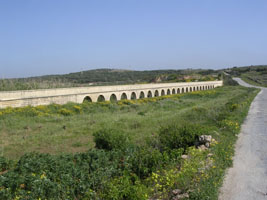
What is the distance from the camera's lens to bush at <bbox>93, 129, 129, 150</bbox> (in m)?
7.68

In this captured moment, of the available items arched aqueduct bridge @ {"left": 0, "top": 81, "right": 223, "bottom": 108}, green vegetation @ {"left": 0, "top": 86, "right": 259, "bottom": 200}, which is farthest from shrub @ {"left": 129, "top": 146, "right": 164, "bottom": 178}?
arched aqueduct bridge @ {"left": 0, "top": 81, "right": 223, "bottom": 108}

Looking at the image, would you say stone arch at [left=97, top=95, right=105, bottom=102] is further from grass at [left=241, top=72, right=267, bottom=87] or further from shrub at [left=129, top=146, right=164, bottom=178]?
grass at [left=241, top=72, right=267, bottom=87]

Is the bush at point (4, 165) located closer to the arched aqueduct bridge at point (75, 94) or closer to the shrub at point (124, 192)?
the shrub at point (124, 192)

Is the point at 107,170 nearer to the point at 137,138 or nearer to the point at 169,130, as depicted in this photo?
the point at 169,130

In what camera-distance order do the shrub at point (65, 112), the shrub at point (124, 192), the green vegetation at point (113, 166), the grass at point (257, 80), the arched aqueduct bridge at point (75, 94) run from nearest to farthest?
1. the shrub at point (124, 192)
2. the green vegetation at point (113, 166)
3. the arched aqueduct bridge at point (75, 94)
4. the shrub at point (65, 112)
5. the grass at point (257, 80)

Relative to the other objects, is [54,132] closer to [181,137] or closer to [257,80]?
[181,137]

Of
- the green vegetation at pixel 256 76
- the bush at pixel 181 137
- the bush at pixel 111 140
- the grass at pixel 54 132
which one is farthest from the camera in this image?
the green vegetation at pixel 256 76

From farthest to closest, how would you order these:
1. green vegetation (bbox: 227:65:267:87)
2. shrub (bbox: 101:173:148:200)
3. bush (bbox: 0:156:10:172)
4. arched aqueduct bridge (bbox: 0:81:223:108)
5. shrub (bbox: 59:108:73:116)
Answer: green vegetation (bbox: 227:65:267:87) → shrub (bbox: 59:108:73:116) → arched aqueduct bridge (bbox: 0:81:223:108) → bush (bbox: 0:156:10:172) → shrub (bbox: 101:173:148:200)

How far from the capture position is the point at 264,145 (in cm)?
763

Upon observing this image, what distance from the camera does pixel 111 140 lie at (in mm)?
7730

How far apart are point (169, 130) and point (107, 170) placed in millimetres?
3773

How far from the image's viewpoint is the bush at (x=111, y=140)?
25.2ft

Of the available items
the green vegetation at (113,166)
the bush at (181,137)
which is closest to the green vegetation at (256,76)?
the bush at (181,137)

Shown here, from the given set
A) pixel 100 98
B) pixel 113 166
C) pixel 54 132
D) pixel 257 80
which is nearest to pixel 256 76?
pixel 257 80
